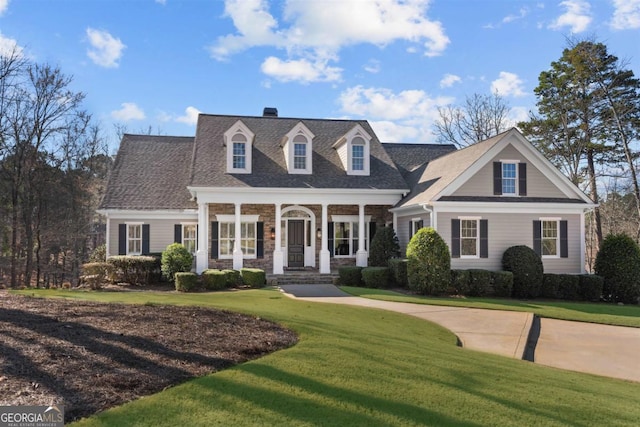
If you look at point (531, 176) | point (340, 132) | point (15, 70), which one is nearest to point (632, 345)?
point (531, 176)

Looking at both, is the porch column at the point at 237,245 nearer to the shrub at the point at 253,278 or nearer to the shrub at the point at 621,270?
the shrub at the point at 253,278

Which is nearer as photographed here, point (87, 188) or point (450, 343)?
point (450, 343)

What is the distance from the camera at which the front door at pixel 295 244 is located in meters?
21.1

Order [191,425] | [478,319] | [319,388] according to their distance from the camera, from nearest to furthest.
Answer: [191,425] → [319,388] → [478,319]

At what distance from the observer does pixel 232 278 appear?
1730 cm

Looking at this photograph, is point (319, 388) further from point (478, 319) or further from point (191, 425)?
point (478, 319)

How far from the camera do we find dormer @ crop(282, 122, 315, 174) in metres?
20.2

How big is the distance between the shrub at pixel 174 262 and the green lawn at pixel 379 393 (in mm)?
11724

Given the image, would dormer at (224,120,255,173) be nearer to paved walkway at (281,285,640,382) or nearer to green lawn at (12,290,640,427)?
paved walkway at (281,285,640,382)

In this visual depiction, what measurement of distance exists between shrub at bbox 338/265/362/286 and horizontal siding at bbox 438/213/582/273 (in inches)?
147

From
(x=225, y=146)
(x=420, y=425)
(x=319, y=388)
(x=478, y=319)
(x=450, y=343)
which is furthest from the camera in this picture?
(x=225, y=146)

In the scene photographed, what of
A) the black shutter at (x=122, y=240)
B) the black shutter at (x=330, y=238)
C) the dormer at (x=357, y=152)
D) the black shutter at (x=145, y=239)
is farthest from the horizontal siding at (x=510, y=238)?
the black shutter at (x=122, y=240)

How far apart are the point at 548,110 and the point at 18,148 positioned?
3364 cm

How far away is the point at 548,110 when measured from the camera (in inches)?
1256
